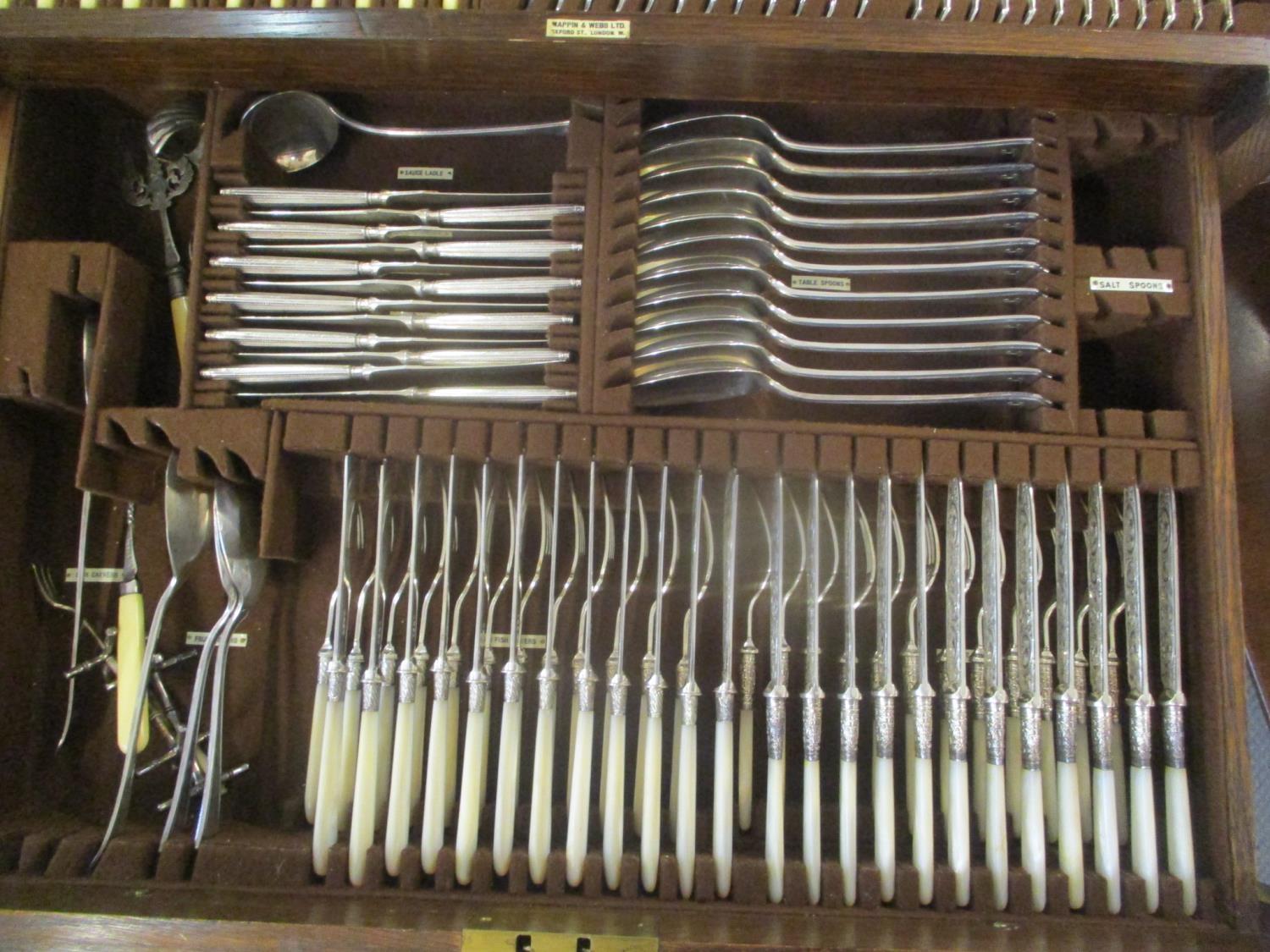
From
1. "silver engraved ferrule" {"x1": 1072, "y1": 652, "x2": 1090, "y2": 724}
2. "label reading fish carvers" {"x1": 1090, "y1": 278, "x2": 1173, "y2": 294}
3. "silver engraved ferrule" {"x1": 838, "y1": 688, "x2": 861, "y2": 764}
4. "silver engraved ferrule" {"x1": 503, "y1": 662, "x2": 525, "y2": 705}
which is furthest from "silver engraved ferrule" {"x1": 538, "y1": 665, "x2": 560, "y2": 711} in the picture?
"label reading fish carvers" {"x1": 1090, "y1": 278, "x2": 1173, "y2": 294}

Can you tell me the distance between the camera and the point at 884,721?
2.59ft

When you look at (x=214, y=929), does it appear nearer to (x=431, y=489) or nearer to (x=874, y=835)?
(x=431, y=489)

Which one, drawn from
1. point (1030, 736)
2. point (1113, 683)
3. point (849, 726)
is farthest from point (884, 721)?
point (1113, 683)

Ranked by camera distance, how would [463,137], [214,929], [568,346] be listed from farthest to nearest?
[463,137]
[568,346]
[214,929]

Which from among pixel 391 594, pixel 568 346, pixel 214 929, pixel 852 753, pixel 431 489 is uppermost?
pixel 568 346

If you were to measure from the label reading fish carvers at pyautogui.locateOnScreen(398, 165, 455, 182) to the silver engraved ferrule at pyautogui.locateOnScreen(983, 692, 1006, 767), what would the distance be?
0.79 meters

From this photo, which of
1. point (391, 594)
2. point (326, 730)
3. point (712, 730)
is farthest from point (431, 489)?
point (712, 730)

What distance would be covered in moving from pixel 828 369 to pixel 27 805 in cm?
93

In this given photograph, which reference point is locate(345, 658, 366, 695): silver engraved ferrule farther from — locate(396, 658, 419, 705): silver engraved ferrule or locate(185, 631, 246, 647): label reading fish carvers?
locate(185, 631, 246, 647): label reading fish carvers

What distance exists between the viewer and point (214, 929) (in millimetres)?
689

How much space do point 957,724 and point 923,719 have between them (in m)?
0.03

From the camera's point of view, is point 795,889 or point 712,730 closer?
point 795,889

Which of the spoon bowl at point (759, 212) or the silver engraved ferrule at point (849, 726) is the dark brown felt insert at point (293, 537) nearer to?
the silver engraved ferrule at point (849, 726)

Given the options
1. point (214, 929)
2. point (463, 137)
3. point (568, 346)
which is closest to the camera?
point (214, 929)
